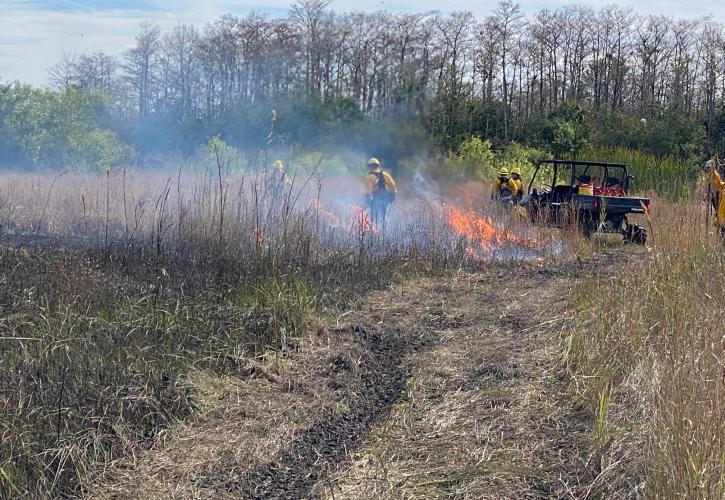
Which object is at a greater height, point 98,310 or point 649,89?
point 649,89

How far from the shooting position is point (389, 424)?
480cm

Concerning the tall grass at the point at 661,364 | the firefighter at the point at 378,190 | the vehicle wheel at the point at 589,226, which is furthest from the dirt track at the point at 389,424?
the vehicle wheel at the point at 589,226

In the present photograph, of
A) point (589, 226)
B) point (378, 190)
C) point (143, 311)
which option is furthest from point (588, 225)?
point (143, 311)

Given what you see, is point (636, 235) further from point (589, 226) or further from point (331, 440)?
point (331, 440)

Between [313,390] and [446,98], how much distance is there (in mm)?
15135

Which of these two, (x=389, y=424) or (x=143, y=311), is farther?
(x=143, y=311)

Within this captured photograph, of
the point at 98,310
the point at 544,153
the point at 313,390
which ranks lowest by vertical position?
the point at 313,390

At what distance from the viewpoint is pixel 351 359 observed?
6055 mm

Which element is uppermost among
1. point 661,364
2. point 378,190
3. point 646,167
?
point 646,167

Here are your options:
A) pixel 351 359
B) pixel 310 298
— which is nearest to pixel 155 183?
pixel 310 298

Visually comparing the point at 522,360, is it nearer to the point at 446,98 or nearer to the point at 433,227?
the point at 433,227

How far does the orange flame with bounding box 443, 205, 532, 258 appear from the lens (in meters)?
11.2

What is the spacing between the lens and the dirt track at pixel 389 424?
397cm

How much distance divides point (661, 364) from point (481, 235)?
7.45 meters
